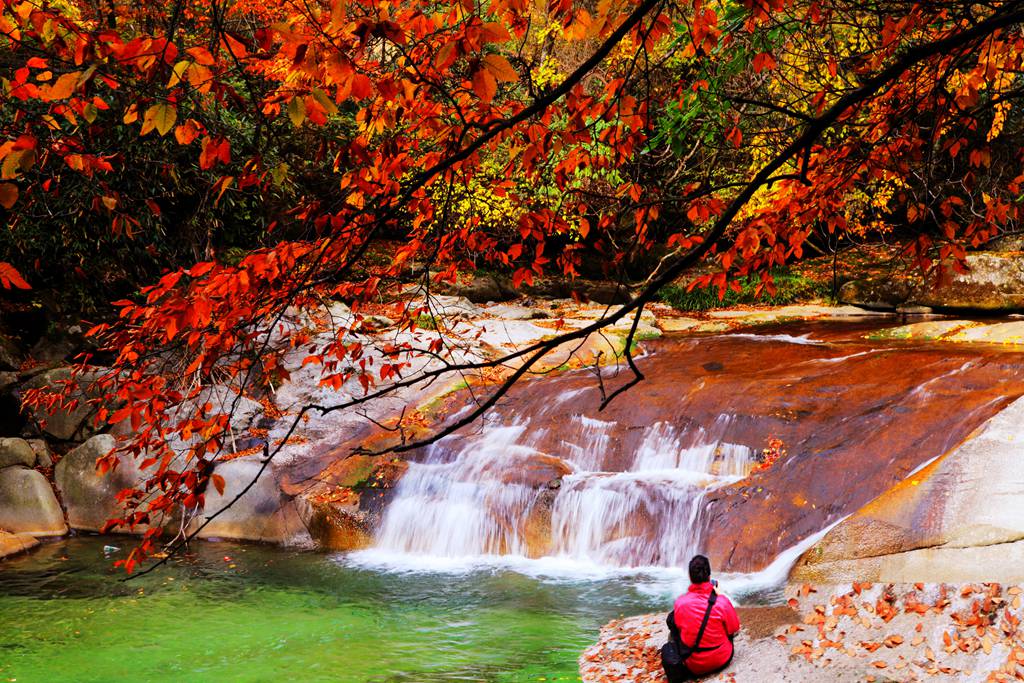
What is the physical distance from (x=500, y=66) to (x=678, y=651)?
184 inches

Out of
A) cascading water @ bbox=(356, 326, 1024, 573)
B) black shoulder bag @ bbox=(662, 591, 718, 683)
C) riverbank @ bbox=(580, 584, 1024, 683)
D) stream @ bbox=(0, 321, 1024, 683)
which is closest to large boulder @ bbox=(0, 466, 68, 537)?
stream @ bbox=(0, 321, 1024, 683)

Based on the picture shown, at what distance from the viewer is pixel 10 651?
23.9 ft

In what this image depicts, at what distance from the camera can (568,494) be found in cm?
955

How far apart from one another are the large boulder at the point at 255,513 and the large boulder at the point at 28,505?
2241 mm

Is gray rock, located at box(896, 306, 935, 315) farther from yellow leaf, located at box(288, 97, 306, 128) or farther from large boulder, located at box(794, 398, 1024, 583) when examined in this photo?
yellow leaf, located at box(288, 97, 306, 128)

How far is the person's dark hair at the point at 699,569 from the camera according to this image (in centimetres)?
559

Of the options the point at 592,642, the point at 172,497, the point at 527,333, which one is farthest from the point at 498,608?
the point at 527,333

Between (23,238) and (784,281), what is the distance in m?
16.6

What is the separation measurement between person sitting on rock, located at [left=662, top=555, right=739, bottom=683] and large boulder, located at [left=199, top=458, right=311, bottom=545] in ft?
20.3

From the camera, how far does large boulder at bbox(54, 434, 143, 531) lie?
37.5 feet

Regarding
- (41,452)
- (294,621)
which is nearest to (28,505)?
(41,452)

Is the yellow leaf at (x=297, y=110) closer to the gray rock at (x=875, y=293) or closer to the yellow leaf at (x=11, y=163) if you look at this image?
the yellow leaf at (x=11, y=163)

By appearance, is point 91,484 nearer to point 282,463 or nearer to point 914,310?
point 282,463

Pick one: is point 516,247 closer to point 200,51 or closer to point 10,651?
point 200,51
